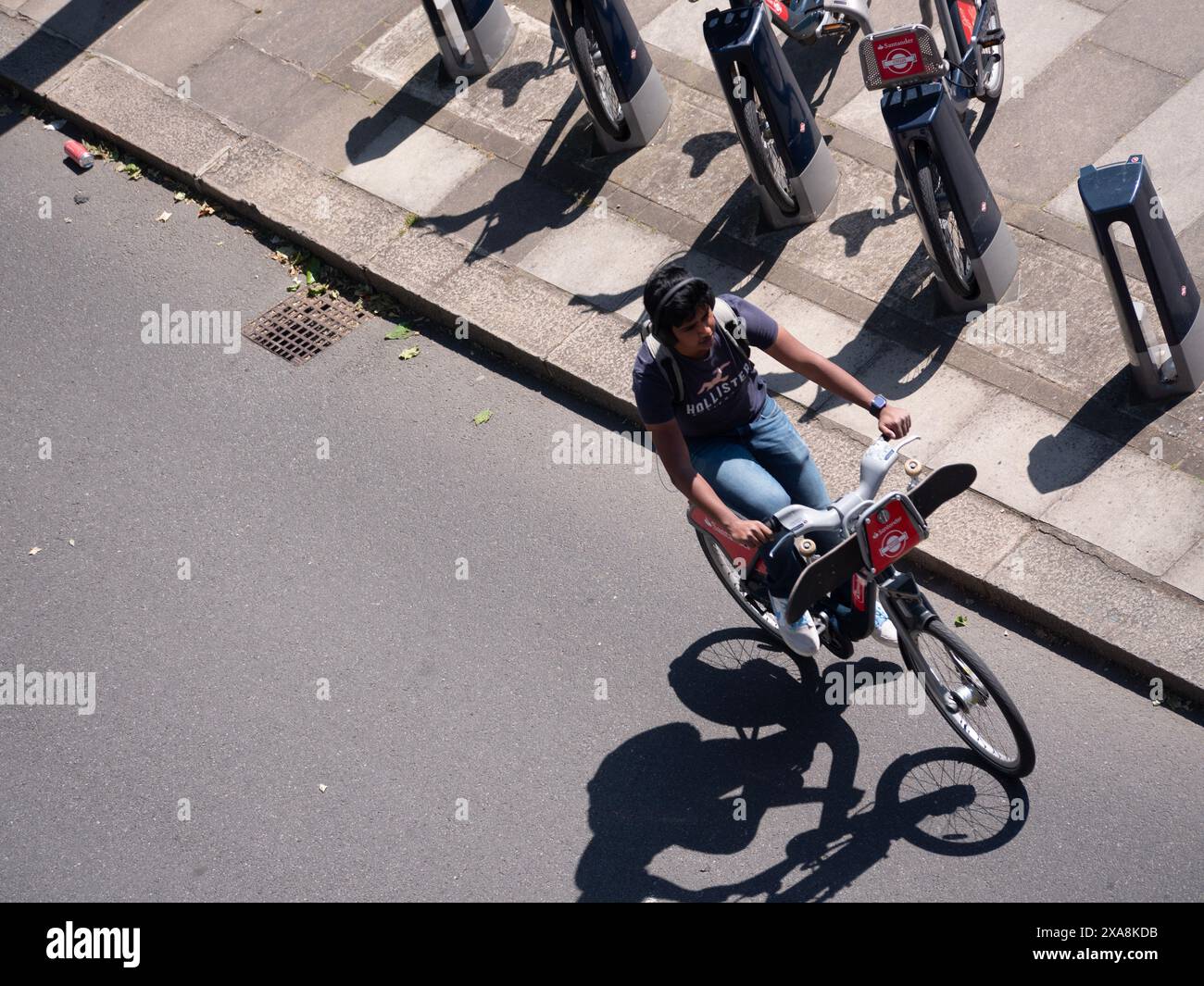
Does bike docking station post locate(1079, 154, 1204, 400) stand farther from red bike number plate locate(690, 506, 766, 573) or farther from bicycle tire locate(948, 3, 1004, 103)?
red bike number plate locate(690, 506, 766, 573)

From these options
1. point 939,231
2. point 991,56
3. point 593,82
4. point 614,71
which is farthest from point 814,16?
point 939,231

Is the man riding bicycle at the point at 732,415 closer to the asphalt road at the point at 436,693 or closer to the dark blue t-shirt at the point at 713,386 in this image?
the dark blue t-shirt at the point at 713,386

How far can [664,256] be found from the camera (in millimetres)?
8555

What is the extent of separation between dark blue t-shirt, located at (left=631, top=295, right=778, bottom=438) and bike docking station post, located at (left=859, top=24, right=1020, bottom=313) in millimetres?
2035

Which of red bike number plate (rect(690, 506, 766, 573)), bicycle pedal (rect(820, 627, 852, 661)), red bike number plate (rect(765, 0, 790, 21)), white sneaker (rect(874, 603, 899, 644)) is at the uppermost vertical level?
red bike number plate (rect(765, 0, 790, 21))

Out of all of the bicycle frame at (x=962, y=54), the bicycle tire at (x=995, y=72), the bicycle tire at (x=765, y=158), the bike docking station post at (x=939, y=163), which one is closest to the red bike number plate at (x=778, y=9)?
the bicycle tire at (x=765, y=158)

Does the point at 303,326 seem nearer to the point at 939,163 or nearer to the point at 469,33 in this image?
the point at 469,33

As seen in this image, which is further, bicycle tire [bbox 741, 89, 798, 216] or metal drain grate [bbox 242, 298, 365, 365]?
metal drain grate [bbox 242, 298, 365, 365]

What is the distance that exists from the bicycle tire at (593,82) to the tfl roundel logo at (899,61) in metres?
2.24

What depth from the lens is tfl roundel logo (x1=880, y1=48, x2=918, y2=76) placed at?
23.5 feet

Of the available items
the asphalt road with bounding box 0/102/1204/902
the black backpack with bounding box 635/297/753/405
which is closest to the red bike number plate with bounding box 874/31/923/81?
the black backpack with bounding box 635/297/753/405

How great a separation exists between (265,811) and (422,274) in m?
3.67

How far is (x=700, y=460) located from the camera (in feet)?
19.3

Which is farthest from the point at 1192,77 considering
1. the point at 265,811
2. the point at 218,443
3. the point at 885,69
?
the point at 265,811
